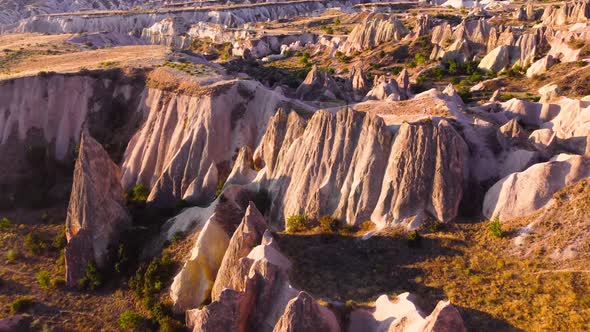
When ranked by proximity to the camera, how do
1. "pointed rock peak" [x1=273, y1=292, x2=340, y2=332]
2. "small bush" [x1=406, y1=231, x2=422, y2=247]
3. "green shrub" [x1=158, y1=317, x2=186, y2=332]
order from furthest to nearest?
1. "small bush" [x1=406, y1=231, x2=422, y2=247]
2. "green shrub" [x1=158, y1=317, x2=186, y2=332]
3. "pointed rock peak" [x1=273, y1=292, x2=340, y2=332]

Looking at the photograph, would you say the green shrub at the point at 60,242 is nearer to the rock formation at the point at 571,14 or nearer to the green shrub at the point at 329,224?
the green shrub at the point at 329,224

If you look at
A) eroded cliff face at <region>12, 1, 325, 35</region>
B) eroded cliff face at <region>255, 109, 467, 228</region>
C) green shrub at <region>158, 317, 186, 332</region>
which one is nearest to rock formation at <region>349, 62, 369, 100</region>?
eroded cliff face at <region>255, 109, 467, 228</region>

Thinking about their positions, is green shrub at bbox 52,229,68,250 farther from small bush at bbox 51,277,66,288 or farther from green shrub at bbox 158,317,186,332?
green shrub at bbox 158,317,186,332

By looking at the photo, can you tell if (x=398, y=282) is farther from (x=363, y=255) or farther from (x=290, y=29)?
(x=290, y=29)

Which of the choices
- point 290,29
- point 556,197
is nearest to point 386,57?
point 290,29

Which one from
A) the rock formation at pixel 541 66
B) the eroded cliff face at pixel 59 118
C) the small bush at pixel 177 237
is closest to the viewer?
the small bush at pixel 177 237

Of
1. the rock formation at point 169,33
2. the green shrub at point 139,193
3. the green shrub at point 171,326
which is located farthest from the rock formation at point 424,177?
the rock formation at point 169,33

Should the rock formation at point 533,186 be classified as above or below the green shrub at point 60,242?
above
